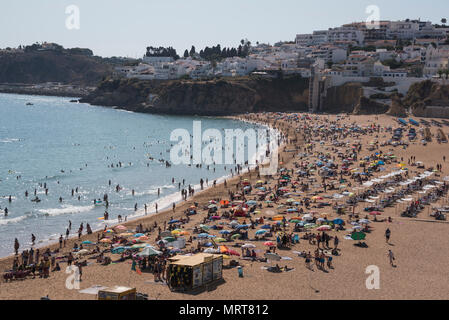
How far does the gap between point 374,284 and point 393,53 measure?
263ft

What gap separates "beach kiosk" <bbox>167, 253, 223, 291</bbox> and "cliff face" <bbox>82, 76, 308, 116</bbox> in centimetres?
7304

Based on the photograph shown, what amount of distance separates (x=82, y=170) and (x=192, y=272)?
28.9m

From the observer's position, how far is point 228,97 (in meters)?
89.2

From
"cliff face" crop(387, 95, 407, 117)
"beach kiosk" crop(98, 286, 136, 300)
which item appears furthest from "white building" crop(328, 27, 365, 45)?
"beach kiosk" crop(98, 286, 136, 300)

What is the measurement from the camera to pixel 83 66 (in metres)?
181

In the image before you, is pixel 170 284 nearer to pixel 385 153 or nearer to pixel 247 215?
pixel 247 215

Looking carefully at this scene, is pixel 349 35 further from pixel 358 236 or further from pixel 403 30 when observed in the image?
pixel 358 236

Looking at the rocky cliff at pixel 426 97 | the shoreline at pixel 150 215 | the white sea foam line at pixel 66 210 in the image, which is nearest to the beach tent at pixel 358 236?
the shoreline at pixel 150 215

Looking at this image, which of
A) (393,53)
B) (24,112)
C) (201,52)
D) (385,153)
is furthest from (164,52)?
(385,153)

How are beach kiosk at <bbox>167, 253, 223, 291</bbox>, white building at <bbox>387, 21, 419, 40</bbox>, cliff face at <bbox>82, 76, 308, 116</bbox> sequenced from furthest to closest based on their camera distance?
white building at <bbox>387, 21, 419, 40</bbox>
cliff face at <bbox>82, 76, 308, 116</bbox>
beach kiosk at <bbox>167, 253, 223, 291</bbox>

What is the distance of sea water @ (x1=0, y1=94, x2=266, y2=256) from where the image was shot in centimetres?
2614

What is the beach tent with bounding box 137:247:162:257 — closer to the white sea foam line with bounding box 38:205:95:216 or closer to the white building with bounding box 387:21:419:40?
the white sea foam line with bounding box 38:205:95:216
